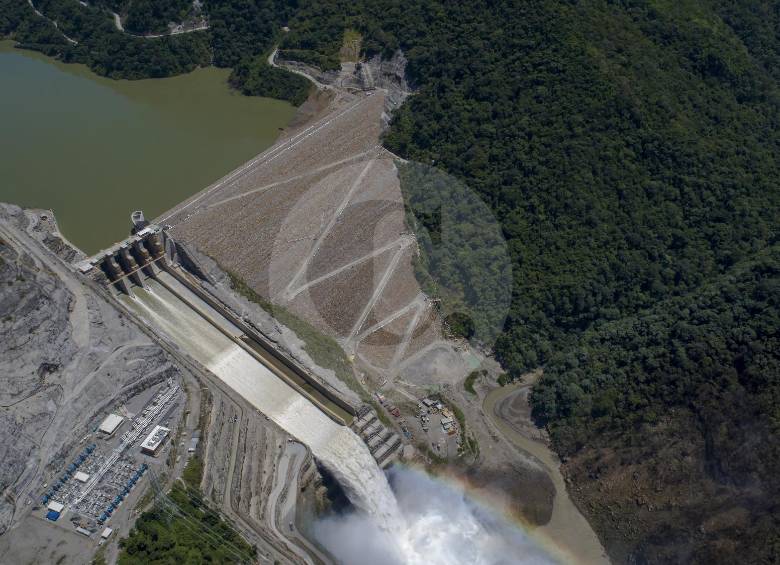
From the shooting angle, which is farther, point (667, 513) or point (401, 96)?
point (401, 96)

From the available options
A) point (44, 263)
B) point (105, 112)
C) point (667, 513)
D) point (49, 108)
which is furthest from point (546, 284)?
point (49, 108)

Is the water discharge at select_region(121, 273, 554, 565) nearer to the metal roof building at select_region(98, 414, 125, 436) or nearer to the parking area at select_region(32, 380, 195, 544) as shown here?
the parking area at select_region(32, 380, 195, 544)

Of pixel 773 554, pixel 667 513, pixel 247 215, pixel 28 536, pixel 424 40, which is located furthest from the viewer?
pixel 424 40

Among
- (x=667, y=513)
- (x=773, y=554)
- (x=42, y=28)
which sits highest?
(x=773, y=554)

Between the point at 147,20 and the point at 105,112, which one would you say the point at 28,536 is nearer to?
the point at 105,112

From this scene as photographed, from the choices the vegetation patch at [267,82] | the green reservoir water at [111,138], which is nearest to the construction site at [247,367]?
the green reservoir water at [111,138]

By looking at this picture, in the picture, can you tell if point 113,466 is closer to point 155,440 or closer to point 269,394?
point 155,440

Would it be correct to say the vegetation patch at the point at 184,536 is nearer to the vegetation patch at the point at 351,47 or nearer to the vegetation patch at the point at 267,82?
the vegetation patch at the point at 267,82

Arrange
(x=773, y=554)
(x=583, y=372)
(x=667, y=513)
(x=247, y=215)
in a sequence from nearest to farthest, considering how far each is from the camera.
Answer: (x=773, y=554) < (x=667, y=513) < (x=583, y=372) < (x=247, y=215)
